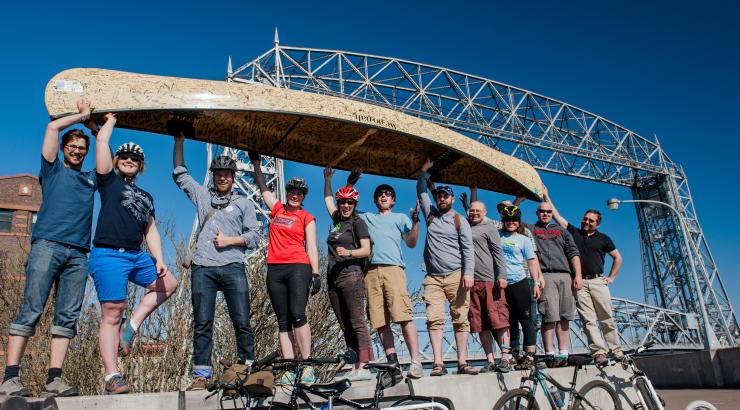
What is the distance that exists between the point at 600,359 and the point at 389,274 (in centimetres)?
264

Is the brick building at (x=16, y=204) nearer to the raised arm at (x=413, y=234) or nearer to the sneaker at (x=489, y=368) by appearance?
the raised arm at (x=413, y=234)

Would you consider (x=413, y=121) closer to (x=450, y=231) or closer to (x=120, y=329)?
(x=450, y=231)

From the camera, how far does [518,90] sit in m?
36.2

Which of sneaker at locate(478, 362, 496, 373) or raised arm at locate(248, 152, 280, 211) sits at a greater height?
raised arm at locate(248, 152, 280, 211)

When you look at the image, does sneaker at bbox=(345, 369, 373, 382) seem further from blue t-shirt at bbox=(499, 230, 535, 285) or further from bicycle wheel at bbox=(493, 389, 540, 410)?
blue t-shirt at bbox=(499, 230, 535, 285)

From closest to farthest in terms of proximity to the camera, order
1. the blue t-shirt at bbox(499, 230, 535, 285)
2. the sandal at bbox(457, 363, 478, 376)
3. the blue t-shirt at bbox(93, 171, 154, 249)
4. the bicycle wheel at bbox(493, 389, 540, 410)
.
→ the blue t-shirt at bbox(93, 171, 154, 249), the bicycle wheel at bbox(493, 389, 540, 410), the sandal at bbox(457, 363, 478, 376), the blue t-shirt at bbox(499, 230, 535, 285)

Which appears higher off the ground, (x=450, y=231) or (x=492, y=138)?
(x=492, y=138)

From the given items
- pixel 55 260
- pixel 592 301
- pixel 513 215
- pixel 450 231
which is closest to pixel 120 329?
pixel 55 260

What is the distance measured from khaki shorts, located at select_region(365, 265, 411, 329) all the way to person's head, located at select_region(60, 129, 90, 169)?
8.87 ft

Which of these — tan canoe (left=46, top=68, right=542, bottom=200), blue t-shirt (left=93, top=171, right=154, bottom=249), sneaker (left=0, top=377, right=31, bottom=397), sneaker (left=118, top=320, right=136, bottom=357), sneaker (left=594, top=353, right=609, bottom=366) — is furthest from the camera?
sneaker (left=594, top=353, right=609, bottom=366)

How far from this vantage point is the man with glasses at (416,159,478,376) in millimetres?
5824

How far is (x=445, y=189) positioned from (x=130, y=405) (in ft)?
12.2

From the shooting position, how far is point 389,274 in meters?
5.60

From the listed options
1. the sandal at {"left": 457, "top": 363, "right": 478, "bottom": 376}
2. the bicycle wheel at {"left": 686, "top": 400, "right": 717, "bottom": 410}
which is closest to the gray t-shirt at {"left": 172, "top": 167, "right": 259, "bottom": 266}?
the sandal at {"left": 457, "top": 363, "right": 478, "bottom": 376}
